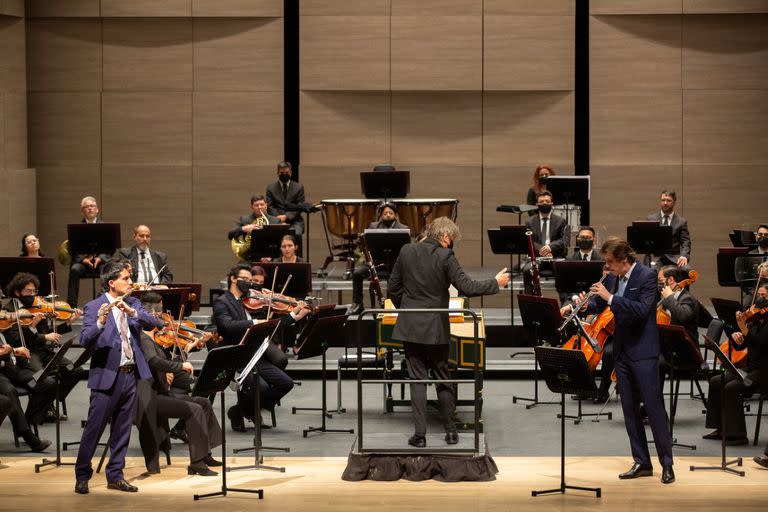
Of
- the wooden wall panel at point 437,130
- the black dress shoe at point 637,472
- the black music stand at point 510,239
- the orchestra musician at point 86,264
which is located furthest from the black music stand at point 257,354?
the wooden wall panel at point 437,130

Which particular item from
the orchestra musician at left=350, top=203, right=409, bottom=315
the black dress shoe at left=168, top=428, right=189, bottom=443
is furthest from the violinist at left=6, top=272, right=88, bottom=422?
the orchestra musician at left=350, top=203, right=409, bottom=315

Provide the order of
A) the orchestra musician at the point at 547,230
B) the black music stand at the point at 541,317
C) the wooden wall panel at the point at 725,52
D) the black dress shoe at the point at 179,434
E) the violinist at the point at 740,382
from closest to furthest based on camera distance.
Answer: the violinist at the point at 740,382 < the black dress shoe at the point at 179,434 < the black music stand at the point at 541,317 < the orchestra musician at the point at 547,230 < the wooden wall panel at the point at 725,52

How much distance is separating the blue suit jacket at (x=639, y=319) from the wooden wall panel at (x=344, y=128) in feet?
25.7

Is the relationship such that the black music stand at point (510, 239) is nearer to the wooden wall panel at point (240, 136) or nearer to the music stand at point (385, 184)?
the music stand at point (385, 184)

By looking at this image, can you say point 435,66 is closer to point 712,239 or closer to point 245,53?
point 245,53

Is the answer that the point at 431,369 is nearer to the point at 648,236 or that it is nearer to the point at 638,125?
the point at 648,236

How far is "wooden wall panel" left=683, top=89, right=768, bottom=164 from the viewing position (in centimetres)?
1447

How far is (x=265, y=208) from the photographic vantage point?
486 inches

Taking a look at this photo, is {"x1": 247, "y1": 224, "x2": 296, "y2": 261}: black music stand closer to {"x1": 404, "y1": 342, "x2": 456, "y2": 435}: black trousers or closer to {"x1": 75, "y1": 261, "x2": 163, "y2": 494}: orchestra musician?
{"x1": 404, "y1": 342, "x2": 456, "y2": 435}: black trousers

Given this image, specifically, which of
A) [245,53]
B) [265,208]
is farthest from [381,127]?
[265,208]

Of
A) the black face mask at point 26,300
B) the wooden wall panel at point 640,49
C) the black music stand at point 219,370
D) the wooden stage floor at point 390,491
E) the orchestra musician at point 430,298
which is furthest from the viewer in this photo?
the wooden wall panel at point 640,49

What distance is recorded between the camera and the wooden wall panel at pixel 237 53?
14.6 meters

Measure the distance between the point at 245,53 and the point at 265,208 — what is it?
305 centimetres

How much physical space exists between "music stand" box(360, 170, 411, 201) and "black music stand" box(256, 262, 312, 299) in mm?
2400
